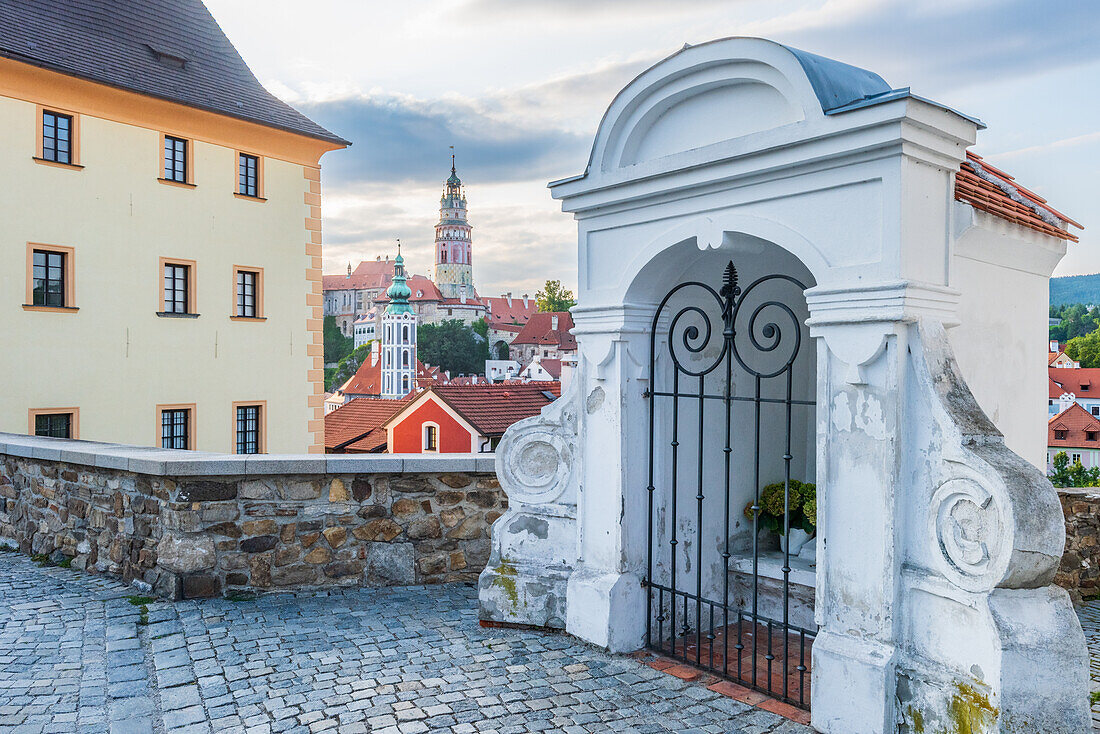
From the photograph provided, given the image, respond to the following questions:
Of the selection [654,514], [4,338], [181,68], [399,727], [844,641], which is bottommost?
[399,727]

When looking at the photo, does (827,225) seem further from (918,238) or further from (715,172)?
(715,172)

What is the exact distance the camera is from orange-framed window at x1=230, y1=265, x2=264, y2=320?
17844 mm

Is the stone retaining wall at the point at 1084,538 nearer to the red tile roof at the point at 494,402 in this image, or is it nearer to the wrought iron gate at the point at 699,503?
the wrought iron gate at the point at 699,503

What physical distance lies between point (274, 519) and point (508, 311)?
129571 millimetres

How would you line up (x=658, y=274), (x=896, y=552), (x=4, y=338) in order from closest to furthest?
(x=896, y=552) → (x=658, y=274) → (x=4, y=338)

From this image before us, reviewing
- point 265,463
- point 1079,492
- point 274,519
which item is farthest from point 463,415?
point 1079,492

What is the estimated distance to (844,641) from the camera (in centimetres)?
387

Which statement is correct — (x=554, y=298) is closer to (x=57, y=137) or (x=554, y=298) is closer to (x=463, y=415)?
(x=463, y=415)

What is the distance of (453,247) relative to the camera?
15062cm

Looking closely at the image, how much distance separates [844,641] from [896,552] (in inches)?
20.1

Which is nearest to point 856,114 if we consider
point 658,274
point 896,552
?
point 658,274

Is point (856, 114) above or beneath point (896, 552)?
above

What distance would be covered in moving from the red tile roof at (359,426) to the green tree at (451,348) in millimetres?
60237

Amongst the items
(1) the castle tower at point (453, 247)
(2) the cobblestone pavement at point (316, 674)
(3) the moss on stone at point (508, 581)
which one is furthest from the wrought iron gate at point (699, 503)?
(1) the castle tower at point (453, 247)
